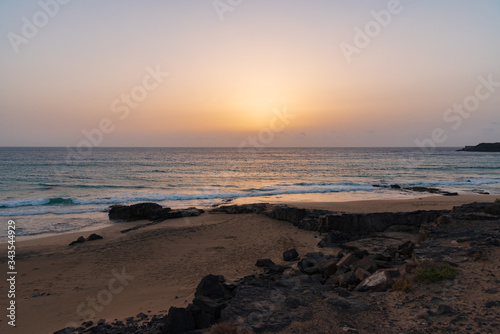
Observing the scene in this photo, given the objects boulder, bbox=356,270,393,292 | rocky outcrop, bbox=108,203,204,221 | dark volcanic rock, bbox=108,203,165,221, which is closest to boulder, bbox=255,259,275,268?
boulder, bbox=356,270,393,292

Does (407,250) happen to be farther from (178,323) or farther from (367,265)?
(178,323)

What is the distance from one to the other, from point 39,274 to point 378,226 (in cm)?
1493

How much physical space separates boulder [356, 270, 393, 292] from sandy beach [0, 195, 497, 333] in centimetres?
433

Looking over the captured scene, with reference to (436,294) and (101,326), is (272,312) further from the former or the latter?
(101,326)

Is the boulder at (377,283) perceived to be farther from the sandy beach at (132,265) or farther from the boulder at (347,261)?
the sandy beach at (132,265)

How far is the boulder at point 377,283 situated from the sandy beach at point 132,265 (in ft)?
14.2

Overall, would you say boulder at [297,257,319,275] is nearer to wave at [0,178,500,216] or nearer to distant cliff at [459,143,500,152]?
wave at [0,178,500,216]

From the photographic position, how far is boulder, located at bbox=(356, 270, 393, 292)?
25.0 feet

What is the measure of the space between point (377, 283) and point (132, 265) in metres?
9.23

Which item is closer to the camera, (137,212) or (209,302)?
(209,302)

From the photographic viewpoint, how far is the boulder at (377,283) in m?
7.61

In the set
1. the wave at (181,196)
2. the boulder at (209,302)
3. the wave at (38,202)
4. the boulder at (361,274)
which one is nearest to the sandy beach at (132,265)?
the boulder at (209,302)

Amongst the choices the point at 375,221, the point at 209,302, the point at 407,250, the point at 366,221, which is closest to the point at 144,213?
the point at 366,221

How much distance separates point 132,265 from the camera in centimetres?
1252
